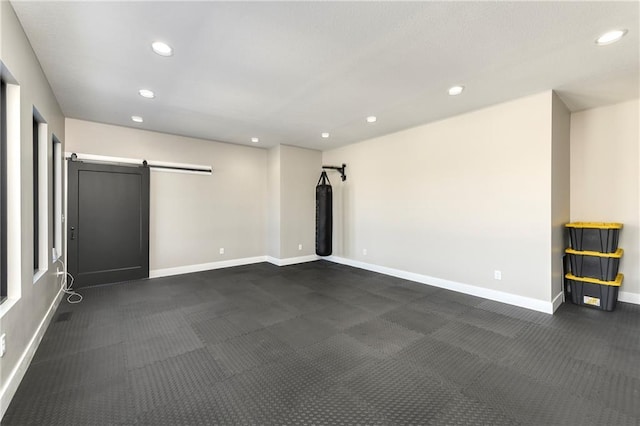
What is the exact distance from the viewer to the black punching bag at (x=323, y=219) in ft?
20.4

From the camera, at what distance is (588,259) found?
357 cm

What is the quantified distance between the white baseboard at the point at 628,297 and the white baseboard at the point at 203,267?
6191mm

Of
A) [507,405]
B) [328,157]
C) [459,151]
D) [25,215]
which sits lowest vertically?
[507,405]

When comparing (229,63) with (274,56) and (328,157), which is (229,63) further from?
(328,157)

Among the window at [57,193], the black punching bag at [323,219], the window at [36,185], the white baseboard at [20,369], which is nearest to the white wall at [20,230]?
the white baseboard at [20,369]

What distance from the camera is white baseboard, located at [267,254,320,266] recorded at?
623 cm

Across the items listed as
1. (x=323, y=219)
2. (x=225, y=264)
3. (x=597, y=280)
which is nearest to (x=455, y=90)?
(x=597, y=280)

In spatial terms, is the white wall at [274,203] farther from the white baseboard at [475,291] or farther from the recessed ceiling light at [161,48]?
the recessed ceiling light at [161,48]

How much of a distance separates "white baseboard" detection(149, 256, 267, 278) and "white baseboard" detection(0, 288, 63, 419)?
2100 millimetres

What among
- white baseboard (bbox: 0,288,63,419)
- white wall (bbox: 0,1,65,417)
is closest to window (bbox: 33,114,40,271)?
white wall (bbox: 0,1,65,417)

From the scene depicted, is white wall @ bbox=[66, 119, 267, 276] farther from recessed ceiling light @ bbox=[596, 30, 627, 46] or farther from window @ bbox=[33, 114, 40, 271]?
recessed ceiling light @ bbox=[596, 30, 627, 46]

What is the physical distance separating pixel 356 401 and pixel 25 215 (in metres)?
3.02

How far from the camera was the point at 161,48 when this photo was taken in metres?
2.46

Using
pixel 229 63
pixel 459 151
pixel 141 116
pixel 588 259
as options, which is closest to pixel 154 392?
pixel 229 63
